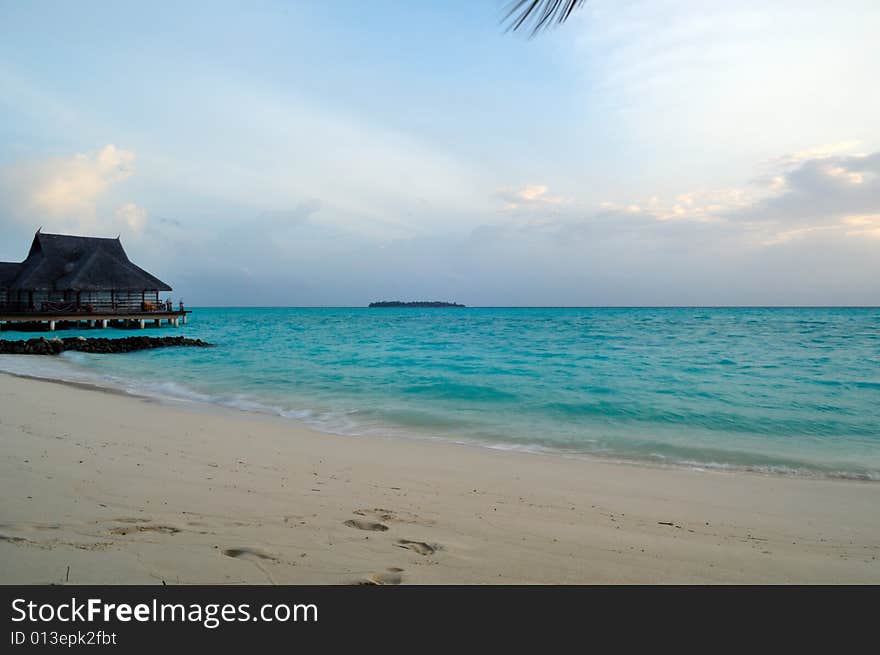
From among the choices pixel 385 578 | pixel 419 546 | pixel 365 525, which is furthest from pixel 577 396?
pixel 385 578

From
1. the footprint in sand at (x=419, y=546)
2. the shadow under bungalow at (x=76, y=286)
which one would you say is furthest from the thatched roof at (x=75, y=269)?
the footprint in sand at (x=419, y=546)

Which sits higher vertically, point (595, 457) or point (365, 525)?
point (365, 525)

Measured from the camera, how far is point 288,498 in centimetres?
441

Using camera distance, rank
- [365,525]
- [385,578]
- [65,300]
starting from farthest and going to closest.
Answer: [65,300] → [365,525] → [385,578]

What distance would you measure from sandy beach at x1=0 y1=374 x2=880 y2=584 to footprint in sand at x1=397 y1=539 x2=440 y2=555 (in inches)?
0.5

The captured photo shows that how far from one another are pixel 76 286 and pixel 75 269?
8.13ft

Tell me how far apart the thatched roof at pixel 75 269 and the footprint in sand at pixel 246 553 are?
4259 centimetres

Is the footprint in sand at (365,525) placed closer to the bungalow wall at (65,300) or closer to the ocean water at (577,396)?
the ocean water at (577,396)

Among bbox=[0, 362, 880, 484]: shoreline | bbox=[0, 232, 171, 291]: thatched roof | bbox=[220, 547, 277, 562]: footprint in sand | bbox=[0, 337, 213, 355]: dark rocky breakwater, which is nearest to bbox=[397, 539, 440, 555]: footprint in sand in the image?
bbox=[220, 547, 277, 562]: footprint in sand

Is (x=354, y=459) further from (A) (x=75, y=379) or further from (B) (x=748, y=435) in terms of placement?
(A) (x=75, y=379)

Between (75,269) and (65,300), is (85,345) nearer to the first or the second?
(65,300)

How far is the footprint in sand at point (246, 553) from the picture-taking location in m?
3.07

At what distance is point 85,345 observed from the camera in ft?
80.8

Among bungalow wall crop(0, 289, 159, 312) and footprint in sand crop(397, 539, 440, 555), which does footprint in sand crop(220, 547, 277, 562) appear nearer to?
footprint in sand crop(397, 539, 440, 555)
